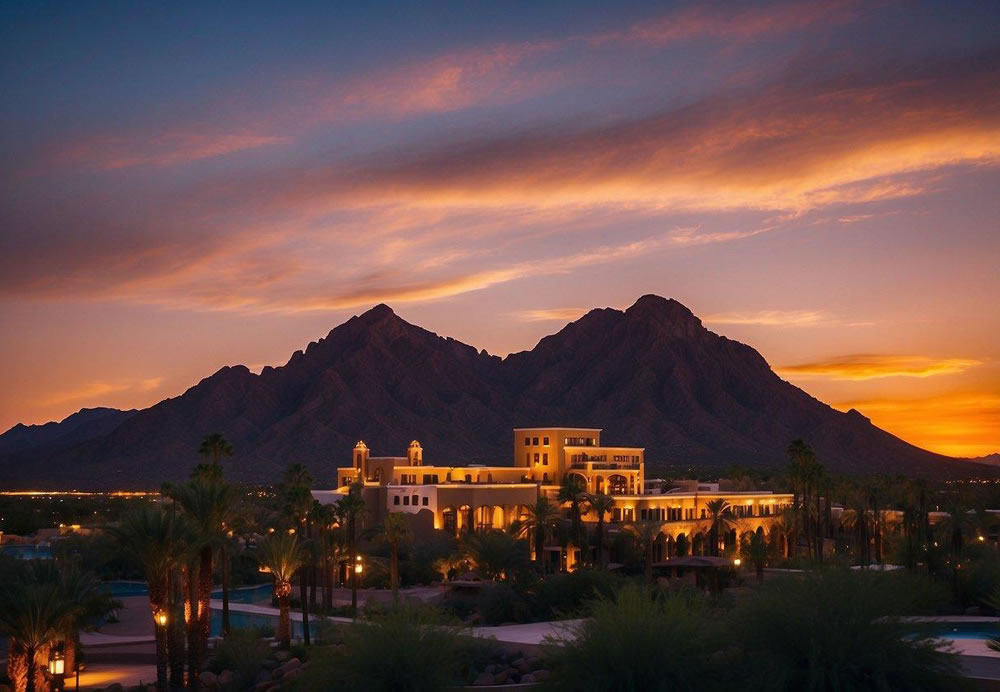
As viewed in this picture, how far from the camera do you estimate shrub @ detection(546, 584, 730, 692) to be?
2323cm

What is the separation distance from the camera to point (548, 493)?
7000 cm

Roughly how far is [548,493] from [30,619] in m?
43.7

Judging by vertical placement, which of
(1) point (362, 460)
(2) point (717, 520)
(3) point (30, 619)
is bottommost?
(3) point (30, 619)

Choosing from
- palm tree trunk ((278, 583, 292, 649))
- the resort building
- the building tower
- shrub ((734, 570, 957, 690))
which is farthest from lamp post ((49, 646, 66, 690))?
the building tower

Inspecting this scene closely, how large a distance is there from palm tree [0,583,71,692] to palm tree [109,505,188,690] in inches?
79.9

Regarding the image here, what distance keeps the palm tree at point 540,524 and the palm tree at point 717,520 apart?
370 inches

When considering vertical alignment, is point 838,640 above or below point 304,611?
above

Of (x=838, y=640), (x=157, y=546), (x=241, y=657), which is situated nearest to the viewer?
(x=838, y=640)

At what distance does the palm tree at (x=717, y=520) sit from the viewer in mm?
64750

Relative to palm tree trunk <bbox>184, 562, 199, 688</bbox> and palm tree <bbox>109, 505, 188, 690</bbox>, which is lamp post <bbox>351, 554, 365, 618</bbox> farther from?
palm tree <bbox>109, 505, 188, 690</bbox>

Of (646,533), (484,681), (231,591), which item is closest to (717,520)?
(646,533)

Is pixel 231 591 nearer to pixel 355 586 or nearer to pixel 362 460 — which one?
pixel 355 586

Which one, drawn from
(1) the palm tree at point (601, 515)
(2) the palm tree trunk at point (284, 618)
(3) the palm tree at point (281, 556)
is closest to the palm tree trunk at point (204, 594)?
(2) the palm tree trunk at point (284, 618)

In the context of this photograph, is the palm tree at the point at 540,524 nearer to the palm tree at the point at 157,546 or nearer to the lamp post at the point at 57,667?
the palm tree at the point at 157,546
